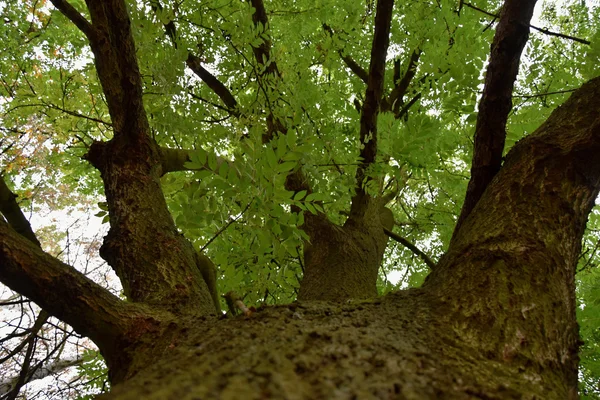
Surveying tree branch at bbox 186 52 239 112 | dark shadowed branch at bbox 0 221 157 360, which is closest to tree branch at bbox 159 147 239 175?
dark shadowed branch at bbox 0 221 157 360

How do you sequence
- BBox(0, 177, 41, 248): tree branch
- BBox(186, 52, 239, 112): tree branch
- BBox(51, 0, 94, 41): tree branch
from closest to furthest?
BBox(51, 0, 94, 41): tree branch < BBox(0, 177, 41, 248): tree branch < BBox(186, 52, 239, 112): tree branch

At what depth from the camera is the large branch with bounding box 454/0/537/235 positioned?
167cm

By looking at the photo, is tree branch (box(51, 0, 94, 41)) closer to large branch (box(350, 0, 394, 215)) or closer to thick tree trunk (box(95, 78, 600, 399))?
large branch (box(350, 0, 394, 215))

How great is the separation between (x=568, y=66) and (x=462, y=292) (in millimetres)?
3667

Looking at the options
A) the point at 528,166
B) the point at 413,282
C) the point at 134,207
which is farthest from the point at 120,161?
the point at 413,282

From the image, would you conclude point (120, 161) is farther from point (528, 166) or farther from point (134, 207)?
point (528, 166)

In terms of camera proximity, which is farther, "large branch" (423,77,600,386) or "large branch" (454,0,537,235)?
"large branch" (454,0,537,235)

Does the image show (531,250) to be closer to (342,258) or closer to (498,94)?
(498,94)

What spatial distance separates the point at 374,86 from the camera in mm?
2566

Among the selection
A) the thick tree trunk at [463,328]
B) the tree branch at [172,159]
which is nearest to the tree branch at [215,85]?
the tree branch at [172,159]

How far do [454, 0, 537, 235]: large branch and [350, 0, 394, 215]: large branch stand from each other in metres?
0.71

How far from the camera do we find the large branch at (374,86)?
2.27 m

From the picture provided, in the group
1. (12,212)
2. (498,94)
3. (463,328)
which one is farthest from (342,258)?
(12,212)

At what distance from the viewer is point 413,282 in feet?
13.1
